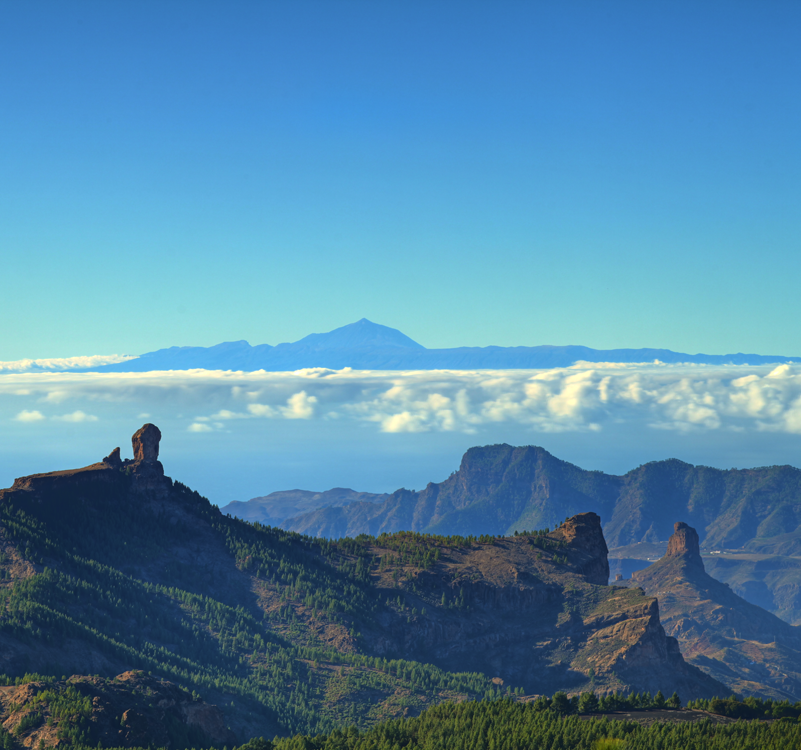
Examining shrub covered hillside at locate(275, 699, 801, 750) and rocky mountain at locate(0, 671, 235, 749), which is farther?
rocky mountain at locate(0, 671, 235, 749)

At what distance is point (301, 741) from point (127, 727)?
34634mm

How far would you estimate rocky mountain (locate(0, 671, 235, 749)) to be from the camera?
16812 cm

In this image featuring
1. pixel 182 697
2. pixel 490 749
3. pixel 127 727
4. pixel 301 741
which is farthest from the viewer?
pixel 182 697

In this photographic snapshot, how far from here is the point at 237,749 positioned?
176 metres

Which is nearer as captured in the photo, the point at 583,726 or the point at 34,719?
the point at 583,726

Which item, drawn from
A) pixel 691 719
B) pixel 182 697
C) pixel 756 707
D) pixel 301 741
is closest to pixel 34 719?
pixel 182 697

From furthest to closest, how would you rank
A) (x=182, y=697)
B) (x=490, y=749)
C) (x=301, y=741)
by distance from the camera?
(x=182, y=697) → (x=301, y=741) → (x=490, y=749)

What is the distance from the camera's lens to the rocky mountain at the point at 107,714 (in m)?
168

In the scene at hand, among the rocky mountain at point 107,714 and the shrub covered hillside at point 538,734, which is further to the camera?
the rocky mountain at point 107,714

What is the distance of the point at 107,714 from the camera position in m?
176

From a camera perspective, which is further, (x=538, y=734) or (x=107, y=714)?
(x=107, y=714)

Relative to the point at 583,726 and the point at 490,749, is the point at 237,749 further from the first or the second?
the point at 583,726

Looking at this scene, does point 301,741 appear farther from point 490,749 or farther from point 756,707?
point 756,707

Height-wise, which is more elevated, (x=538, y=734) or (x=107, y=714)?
(x=538, y=734)
